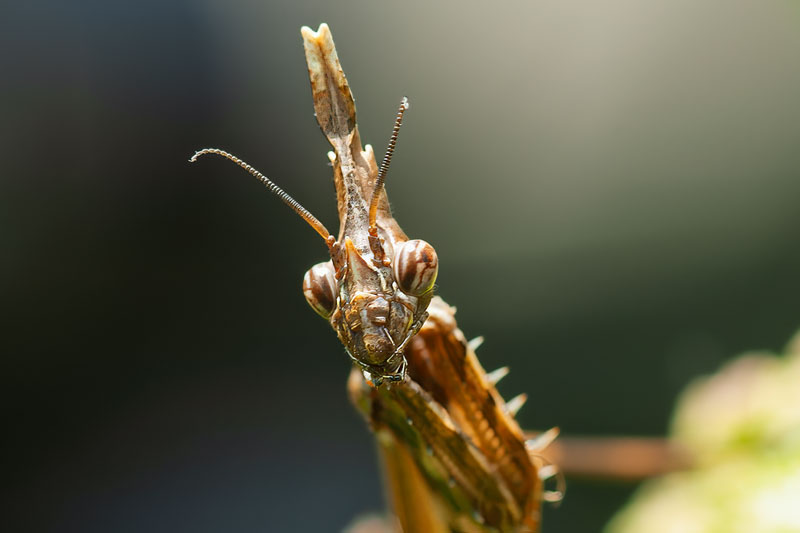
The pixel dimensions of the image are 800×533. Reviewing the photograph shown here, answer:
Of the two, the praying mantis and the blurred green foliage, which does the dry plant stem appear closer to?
the blurred green foliage

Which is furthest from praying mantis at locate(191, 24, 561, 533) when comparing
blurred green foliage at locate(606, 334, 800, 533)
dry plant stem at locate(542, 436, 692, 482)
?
dry plant stem at locate(542, 436, 692, 482)

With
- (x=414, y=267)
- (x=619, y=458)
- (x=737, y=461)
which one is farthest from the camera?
(x=619, y=458)

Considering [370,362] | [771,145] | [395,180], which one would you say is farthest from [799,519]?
[771,145]

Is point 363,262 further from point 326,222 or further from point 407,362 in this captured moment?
point 326,222

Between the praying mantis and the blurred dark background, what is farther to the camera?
the blurred dark background

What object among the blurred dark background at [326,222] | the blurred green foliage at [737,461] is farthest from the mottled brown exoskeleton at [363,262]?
the blurred dark background at [326,222]

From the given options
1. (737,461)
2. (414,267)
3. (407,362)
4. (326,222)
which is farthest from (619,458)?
(326,222)

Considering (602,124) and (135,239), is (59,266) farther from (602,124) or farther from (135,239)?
(602,124)
